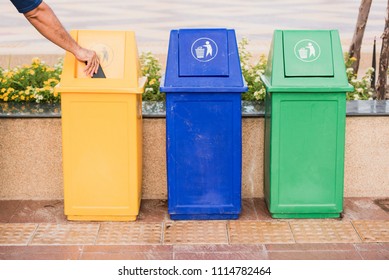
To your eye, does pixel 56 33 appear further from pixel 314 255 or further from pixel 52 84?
pixel 314 255

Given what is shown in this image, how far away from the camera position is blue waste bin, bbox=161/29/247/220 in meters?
4.76

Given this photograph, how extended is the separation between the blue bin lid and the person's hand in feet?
1.57

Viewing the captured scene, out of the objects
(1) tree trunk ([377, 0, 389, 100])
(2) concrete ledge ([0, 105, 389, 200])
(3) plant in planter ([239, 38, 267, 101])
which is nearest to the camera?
(2) concrete ledge ([0, 105, 389, 200])

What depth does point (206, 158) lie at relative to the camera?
4.93 m

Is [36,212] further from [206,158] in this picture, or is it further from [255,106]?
[255,106]

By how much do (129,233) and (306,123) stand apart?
4.75ft

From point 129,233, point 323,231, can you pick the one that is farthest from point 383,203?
point 129,233

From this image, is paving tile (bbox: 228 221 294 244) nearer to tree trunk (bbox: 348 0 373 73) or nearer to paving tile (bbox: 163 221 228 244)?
paving tile (bbox: 163 221 228 244)

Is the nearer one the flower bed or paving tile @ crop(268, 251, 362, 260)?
paving tile @ crop(268, 251, 362, 260)

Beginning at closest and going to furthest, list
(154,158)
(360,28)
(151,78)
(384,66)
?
(154,158) → (151,78) → (384,66) → (360,28)

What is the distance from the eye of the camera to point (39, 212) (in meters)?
5.25

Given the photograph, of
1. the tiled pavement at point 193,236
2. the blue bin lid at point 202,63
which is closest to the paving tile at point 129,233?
the tiled pavement at point 193,236

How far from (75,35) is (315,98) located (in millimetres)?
1727

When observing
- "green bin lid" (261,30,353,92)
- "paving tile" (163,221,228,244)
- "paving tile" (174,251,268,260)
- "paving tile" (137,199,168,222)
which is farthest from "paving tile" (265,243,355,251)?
"green bin lid" (261,30,353,92)
